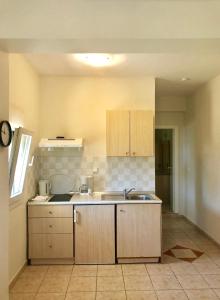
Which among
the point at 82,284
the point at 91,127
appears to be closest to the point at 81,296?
the point at 82,284

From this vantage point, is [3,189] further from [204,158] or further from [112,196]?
[204,158]

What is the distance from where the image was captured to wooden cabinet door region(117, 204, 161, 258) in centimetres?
375

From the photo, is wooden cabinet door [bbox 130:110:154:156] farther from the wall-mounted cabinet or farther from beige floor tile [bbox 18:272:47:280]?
beige floor tile [bbox 18:272:47:280]

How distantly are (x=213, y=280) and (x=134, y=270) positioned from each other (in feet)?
3.23

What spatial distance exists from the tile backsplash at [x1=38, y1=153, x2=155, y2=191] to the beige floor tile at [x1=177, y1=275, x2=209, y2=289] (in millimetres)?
1417

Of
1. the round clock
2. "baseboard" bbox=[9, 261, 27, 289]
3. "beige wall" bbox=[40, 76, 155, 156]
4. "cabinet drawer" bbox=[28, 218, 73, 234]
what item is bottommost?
"baseboard" bbox=[9, 261, 27, 289]

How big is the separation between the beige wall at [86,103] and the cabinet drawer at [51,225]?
3.96 feet

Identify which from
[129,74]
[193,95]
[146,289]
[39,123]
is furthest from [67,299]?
[193,95]

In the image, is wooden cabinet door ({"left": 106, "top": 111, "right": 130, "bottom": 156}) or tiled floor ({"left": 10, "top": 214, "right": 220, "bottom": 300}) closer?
tiled floor ({"left": 10, "top": 214, "right": 220, "bottom": 300})

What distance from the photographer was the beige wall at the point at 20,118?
10.4 feet

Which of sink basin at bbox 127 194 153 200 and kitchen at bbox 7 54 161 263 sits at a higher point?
kitchen at bbox 7 54 161 263

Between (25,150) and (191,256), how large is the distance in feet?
9.46

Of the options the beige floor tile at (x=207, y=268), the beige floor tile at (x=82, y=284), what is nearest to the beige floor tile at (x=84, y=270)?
the beige floor tile at (x=82, y=284)

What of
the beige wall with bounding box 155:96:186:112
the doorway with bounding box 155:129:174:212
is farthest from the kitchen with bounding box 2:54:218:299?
the doorway with bounding box 155:129:174:212
